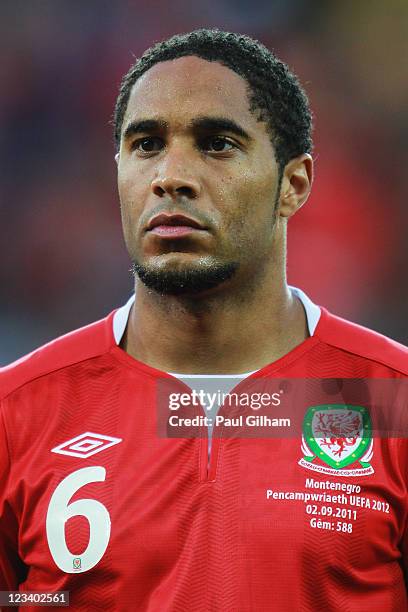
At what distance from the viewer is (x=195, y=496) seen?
2242 millimetres

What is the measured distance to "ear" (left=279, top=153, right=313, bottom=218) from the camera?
2.64 m

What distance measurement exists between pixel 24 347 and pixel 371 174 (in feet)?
8.68

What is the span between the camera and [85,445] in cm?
237

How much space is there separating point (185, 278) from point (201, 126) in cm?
42

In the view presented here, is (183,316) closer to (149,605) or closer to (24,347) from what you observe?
(149,605)

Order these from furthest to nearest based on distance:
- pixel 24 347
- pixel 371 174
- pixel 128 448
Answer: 1. pixel 371 174
2. pixel 24 347
3. pixel 128 448

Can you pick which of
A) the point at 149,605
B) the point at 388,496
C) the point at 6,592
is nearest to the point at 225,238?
the point at 388,496

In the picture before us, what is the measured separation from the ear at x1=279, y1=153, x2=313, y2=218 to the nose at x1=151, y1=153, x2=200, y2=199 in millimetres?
368

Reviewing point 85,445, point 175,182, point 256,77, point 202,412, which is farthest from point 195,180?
point 85,445

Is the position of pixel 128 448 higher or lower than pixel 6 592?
higher

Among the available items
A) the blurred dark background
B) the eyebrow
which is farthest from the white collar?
the blurred dark background

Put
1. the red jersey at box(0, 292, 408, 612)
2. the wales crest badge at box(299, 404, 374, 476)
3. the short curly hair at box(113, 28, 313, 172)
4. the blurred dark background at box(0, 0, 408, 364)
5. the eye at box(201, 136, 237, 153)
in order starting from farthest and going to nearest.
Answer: the blurred dark background at box(0, 0, 408, 364) < the short curly hair at box(113, 28, 313, 172) < the eye at box(201, 136, 237, 153) < the wales crest badge at box(299, 404, 374, 476) < the red jersey at box(0, 292, 408, 612)

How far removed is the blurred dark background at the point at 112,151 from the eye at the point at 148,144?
3403 millimetres

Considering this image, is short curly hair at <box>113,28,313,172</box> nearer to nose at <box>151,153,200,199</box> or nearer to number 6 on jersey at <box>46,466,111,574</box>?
nose at <box>151,153,200,199</box>
